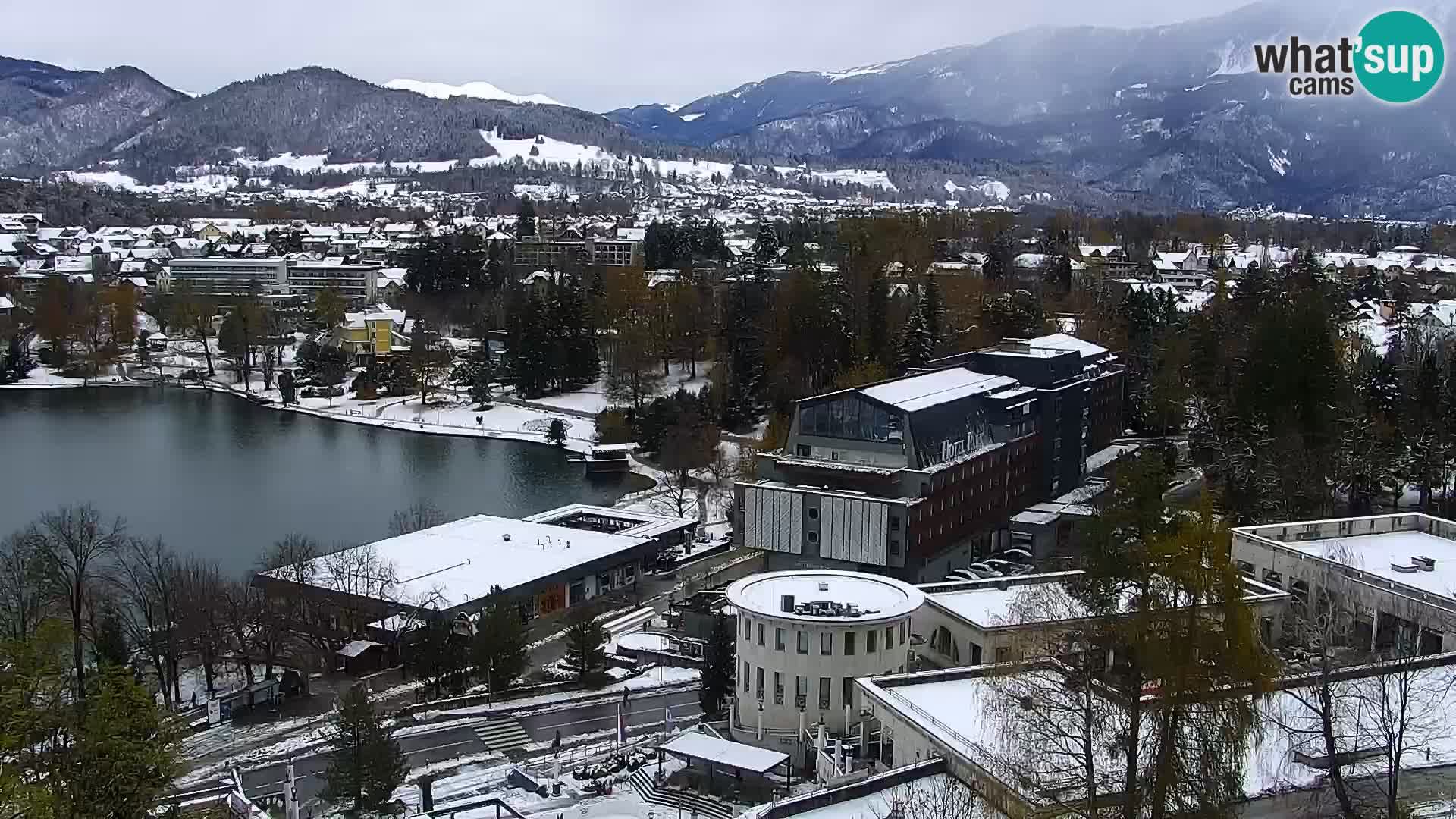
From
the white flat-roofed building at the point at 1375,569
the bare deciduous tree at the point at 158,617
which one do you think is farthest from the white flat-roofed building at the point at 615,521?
the white flat-roofed building at the point at 1375,569

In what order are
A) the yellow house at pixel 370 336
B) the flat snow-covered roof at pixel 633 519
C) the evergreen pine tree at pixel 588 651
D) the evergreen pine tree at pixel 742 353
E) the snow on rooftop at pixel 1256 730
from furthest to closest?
the yellow house at pixel 370 336, the evergreen pine tree at pixel 742 353, the flat snow-covered roof at pixel 633 519, the evergreen pine tree at pixel 588 651, the snow on rooftop at pixel 1256 730

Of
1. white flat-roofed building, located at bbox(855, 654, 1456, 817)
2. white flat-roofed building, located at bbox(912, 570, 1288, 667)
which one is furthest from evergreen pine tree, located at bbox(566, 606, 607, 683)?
white flat-roofed building, located at bbox(855, 654, 1456, 817)

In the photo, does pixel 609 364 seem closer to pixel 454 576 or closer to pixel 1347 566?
pixel 454 576

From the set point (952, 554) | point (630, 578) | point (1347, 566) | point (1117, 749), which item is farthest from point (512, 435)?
point (1117, 749)

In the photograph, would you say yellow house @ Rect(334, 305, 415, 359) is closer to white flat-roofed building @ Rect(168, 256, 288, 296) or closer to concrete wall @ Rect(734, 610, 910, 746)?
white flat-roofed building @ Rect(168, 256, 288, 296)

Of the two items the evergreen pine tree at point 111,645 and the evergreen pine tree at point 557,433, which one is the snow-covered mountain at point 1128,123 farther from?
the evergreen pine tree at point 111,645

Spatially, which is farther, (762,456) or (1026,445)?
(1026,445)
